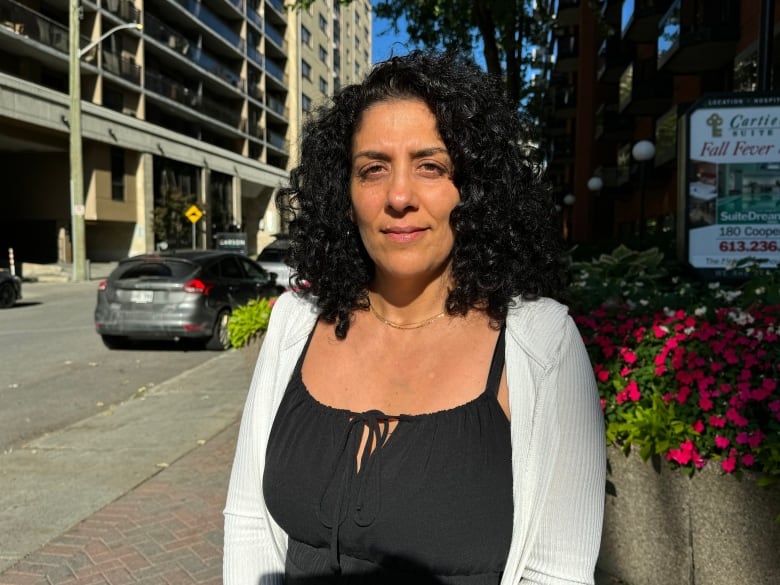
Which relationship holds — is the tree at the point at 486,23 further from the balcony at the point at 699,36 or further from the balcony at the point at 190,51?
the balcony at the point at 190,51

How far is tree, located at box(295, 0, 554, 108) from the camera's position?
948 centimetres

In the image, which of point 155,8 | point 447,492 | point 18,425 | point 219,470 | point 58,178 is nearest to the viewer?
point 447,492

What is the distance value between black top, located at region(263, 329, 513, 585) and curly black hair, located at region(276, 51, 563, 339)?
0.94 feet

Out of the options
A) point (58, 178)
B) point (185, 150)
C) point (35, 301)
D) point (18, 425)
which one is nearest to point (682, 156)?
point (18, 425)

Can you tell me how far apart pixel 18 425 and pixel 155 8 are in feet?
123

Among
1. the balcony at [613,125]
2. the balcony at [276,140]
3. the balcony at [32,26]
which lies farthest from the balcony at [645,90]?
the balcony at [276,140]

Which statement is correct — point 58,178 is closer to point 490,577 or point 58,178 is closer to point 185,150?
point 185,150

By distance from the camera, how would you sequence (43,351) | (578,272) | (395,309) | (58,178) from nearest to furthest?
(395,309) < (578,272) < (43,351) < (58,178)

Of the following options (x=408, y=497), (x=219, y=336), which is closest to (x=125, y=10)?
(x=219, y=336)

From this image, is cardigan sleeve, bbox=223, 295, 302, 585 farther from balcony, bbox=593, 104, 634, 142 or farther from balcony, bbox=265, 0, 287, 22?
balcony, bbox=265, 0, 287, 22

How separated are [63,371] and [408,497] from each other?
8.42m

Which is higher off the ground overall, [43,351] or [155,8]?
[155,8]

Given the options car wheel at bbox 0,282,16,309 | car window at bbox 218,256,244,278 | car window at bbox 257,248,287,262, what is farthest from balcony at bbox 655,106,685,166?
car wheel at bbox 0,282,16,309

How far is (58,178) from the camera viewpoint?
107 feet
